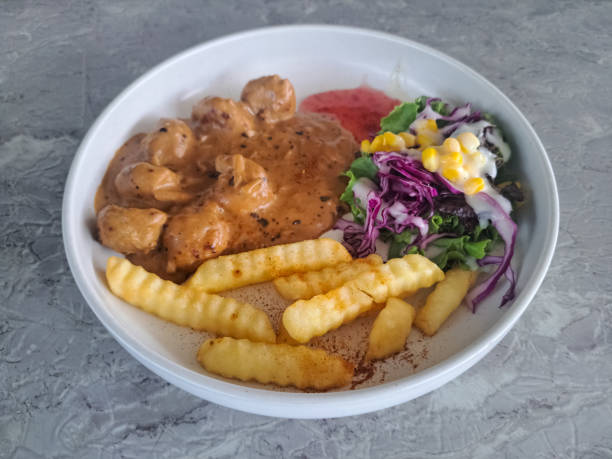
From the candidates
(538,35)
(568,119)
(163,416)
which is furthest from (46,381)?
(538,35)

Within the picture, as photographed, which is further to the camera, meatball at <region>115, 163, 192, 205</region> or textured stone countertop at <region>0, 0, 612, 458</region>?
meatball at <region>115, 163, 192, 205</region>

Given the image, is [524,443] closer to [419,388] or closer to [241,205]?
[419,388]

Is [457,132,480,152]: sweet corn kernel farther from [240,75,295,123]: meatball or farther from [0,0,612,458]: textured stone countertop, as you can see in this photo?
[240,75,295,123]: meatball

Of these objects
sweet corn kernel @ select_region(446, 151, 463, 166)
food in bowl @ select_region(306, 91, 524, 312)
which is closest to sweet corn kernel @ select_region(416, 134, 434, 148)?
food in bowl @ select_region(306, 91, 524, 312)

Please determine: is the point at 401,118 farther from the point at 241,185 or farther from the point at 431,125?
the point at 241,185

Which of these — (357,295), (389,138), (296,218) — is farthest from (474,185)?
(296,218)

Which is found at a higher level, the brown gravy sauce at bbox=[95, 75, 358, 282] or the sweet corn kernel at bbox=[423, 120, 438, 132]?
the sweet corn kernel at bbox=[423, 120, 438, 132]
